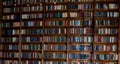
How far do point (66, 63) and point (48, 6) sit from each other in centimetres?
145

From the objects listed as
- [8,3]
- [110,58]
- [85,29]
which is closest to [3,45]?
[8,3]

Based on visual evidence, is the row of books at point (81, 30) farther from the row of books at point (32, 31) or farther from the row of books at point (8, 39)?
the row of books at point (8, 39)

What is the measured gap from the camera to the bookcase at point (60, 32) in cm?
592

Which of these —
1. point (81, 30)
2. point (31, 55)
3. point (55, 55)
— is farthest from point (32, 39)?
point (81, 30)

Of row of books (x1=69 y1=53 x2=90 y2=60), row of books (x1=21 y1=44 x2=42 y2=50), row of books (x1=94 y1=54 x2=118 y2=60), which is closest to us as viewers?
row of books (x1=94 y1=54 x2=118 y2=60)

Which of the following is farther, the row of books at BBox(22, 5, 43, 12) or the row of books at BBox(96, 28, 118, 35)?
the row of books at BBox(22, 5, 43, 12)

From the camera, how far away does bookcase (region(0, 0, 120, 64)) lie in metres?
5.92

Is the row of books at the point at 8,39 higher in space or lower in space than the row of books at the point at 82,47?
higher

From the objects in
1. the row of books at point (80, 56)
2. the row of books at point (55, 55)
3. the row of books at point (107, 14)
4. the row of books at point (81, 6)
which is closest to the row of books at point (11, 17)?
the row of books at point (55, 55)

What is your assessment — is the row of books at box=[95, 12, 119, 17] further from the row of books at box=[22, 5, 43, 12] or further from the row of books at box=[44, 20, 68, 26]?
the row of books at box=[22, 5, 43, 12]

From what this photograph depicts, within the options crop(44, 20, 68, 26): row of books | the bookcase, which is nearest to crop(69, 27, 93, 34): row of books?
the bookcase

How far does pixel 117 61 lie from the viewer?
5.84 metres

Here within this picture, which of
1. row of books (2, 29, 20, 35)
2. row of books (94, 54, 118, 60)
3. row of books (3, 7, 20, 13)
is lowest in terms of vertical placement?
row of books (94, 54, 118, 60)

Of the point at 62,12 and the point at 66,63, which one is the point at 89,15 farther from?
the point at 66,63
